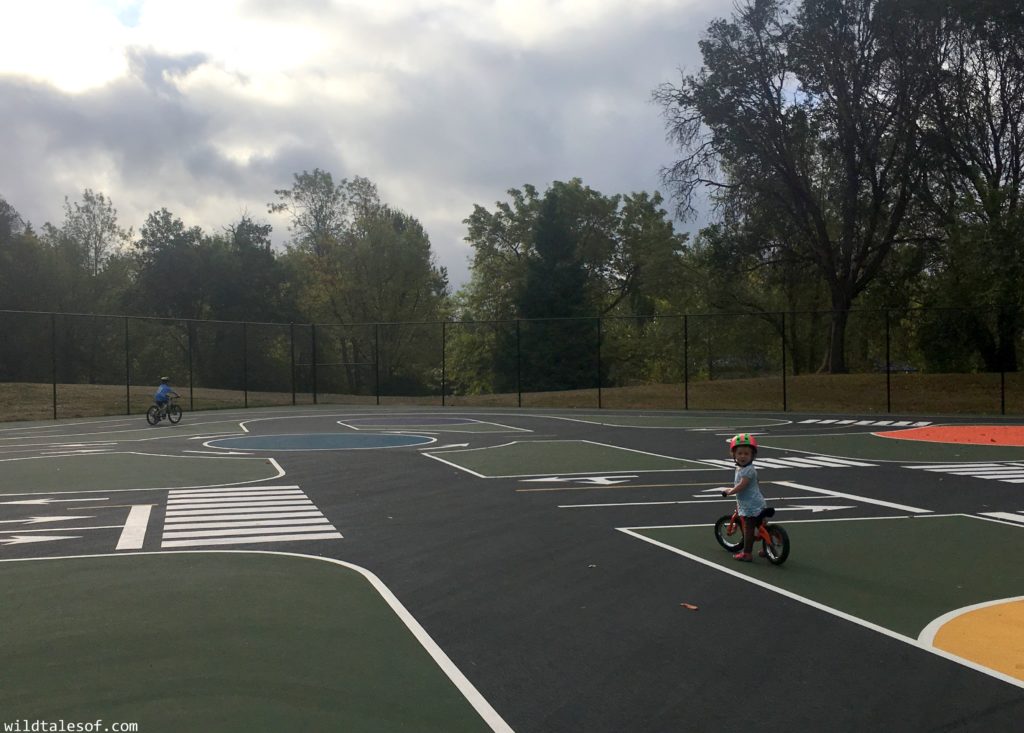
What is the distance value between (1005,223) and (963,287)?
5606 mm

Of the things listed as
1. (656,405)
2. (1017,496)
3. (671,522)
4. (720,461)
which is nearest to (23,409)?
(656,405)

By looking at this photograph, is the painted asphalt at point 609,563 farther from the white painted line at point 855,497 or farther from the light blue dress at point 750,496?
the light blue dress at point 750,496

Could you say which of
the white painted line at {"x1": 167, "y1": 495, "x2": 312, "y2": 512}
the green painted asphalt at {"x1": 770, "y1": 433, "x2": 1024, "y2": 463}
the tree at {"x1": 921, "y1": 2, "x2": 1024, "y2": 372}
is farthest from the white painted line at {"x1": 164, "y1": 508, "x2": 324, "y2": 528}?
the tree at {"x1": 921, "y1": 2, "x2": 1024, "y2": 372}

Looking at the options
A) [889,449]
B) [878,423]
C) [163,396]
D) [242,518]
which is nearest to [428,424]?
[163,396]

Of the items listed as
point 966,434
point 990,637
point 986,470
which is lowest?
point 990,637

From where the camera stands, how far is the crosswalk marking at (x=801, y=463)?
17.6 m

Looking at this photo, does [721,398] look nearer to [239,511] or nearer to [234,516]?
[239,511]

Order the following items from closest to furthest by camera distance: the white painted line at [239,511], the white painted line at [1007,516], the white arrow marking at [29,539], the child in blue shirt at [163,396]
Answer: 1. the white arrow marking at [29,539]
2. the white painted line at [1007,516]
3. the white painted line at [239,511]
4. the child in blue shirt at [163,396]

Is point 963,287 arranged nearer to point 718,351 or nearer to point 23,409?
point 718,351

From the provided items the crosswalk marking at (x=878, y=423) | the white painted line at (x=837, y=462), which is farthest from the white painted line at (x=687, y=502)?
the crosswalk marking at (x=878, y=423)

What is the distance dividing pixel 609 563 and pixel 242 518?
5.03 metres

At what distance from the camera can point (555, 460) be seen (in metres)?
18.8

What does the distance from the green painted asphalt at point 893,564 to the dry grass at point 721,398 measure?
79.2ft

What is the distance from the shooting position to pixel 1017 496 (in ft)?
44.4
